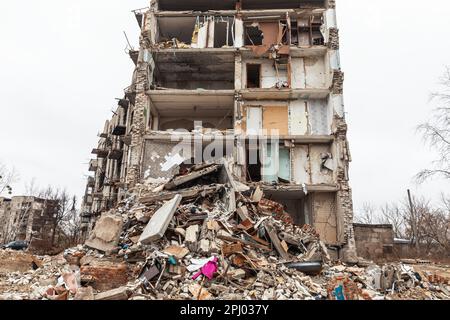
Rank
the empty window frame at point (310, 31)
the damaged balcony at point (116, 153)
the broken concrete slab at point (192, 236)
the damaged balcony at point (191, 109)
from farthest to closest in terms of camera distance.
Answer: the damaged balcony at point (116, 153) < the empty window frame at point (310, 31) < the damaged balcony at point (191, 109) < the broken concrete slab at point (192, 236)

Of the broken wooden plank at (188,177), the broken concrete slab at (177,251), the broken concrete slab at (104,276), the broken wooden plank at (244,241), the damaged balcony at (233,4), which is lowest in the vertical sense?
the broken concrete slab at (104,276)

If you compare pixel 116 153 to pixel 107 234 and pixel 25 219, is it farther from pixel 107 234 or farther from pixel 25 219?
pixel 25 219

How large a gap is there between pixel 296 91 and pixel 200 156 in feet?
19.7

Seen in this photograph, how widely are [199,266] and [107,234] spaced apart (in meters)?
2.90

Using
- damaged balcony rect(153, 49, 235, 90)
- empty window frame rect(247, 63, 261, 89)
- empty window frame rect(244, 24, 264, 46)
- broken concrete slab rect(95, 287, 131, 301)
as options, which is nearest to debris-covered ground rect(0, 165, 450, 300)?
broken concrete slab rect(95, 287, 131, 301)

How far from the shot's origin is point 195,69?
19.7 m

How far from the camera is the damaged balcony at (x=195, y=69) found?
18.4 m

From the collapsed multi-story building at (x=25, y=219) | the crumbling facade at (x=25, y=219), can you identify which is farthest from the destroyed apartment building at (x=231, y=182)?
the crumbling facade at (x=25, y=219)

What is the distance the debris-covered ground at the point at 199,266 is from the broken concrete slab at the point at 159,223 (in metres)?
0.03

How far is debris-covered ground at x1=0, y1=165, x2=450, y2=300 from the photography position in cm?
675

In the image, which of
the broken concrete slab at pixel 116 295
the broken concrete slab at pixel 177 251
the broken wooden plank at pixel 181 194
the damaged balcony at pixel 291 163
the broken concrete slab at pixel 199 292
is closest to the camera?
the broken concrete slab at pixel 116 295

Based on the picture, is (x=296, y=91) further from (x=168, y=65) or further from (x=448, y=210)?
(x=448, y=210)

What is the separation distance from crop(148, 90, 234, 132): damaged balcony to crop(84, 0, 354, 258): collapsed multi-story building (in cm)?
6

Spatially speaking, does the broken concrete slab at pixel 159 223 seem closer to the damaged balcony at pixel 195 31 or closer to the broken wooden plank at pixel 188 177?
the broken wooden plank at pixel 188 177
